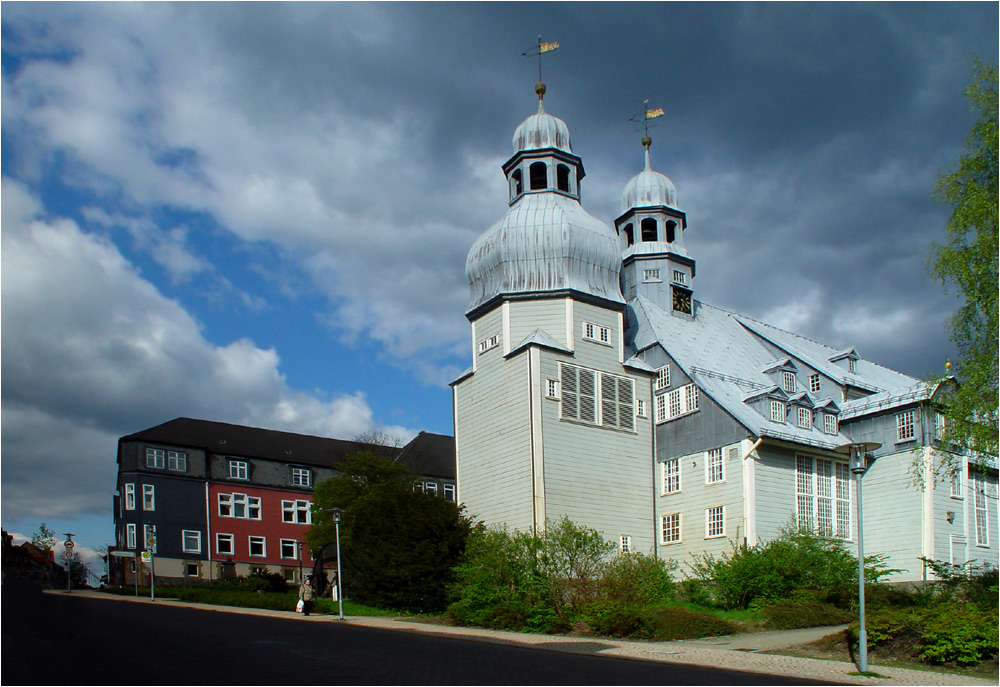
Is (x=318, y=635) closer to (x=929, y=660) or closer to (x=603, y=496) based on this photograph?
(x=929, y=660)

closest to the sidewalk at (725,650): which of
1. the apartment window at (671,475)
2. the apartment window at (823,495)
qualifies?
the apartment window at (823,495)

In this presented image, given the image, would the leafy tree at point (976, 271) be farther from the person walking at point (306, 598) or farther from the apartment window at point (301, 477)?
the apartment window at point (301, 477)

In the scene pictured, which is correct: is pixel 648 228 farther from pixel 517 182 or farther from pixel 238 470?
pixel 238 470

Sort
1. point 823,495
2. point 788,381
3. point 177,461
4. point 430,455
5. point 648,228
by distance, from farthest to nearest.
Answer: point 430,455 → point 177,461 → point 648,228 → point 788,381 → point 823,495

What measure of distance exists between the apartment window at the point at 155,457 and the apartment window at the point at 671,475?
3317 centimetres

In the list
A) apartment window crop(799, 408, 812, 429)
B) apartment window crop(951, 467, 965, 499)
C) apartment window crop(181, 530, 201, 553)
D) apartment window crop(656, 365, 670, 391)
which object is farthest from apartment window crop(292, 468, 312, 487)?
apartment window crop(951, 467, 965, 499)

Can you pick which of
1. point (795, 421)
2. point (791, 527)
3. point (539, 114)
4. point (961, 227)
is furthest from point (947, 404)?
point (539, 114)

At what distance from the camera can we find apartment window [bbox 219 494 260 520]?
57781mm

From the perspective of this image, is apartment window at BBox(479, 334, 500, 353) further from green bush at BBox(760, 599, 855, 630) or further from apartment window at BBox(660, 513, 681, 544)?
green bush at BBox(760, 599, 855, 630)

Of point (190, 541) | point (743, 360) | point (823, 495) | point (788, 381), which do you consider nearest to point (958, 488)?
point (823, 495)

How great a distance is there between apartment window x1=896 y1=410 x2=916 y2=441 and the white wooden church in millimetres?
60

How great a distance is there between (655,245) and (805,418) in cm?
1439

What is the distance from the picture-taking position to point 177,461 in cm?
5631

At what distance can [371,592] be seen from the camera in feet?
100
